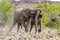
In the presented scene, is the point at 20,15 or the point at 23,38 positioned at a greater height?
the point at 20,15

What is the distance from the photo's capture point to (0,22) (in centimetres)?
1477

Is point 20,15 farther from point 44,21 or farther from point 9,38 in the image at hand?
point 44,21

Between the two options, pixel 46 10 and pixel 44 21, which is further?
pixel 46 10

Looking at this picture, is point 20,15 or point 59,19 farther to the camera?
point 59,19

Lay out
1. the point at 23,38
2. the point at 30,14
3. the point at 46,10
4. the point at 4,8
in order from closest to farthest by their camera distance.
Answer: the point at 23,38, the point at 30,14, the point at 4,8, the point at 46,10

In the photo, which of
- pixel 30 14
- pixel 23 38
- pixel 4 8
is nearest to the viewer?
pixel 23 38

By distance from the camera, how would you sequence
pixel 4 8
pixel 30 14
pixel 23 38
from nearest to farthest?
pixel 23 38
pixel 30 14
pixel 4 8

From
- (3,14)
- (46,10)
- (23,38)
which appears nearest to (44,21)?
(46,10)

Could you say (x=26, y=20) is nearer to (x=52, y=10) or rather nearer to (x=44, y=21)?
(x=44, y=21)

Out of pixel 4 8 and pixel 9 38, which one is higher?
pixel 4 8

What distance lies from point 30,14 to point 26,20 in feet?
1.03

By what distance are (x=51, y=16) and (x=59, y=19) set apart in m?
0.68

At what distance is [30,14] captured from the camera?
9695 mm

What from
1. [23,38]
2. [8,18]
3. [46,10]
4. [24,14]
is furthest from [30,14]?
[46,10]
